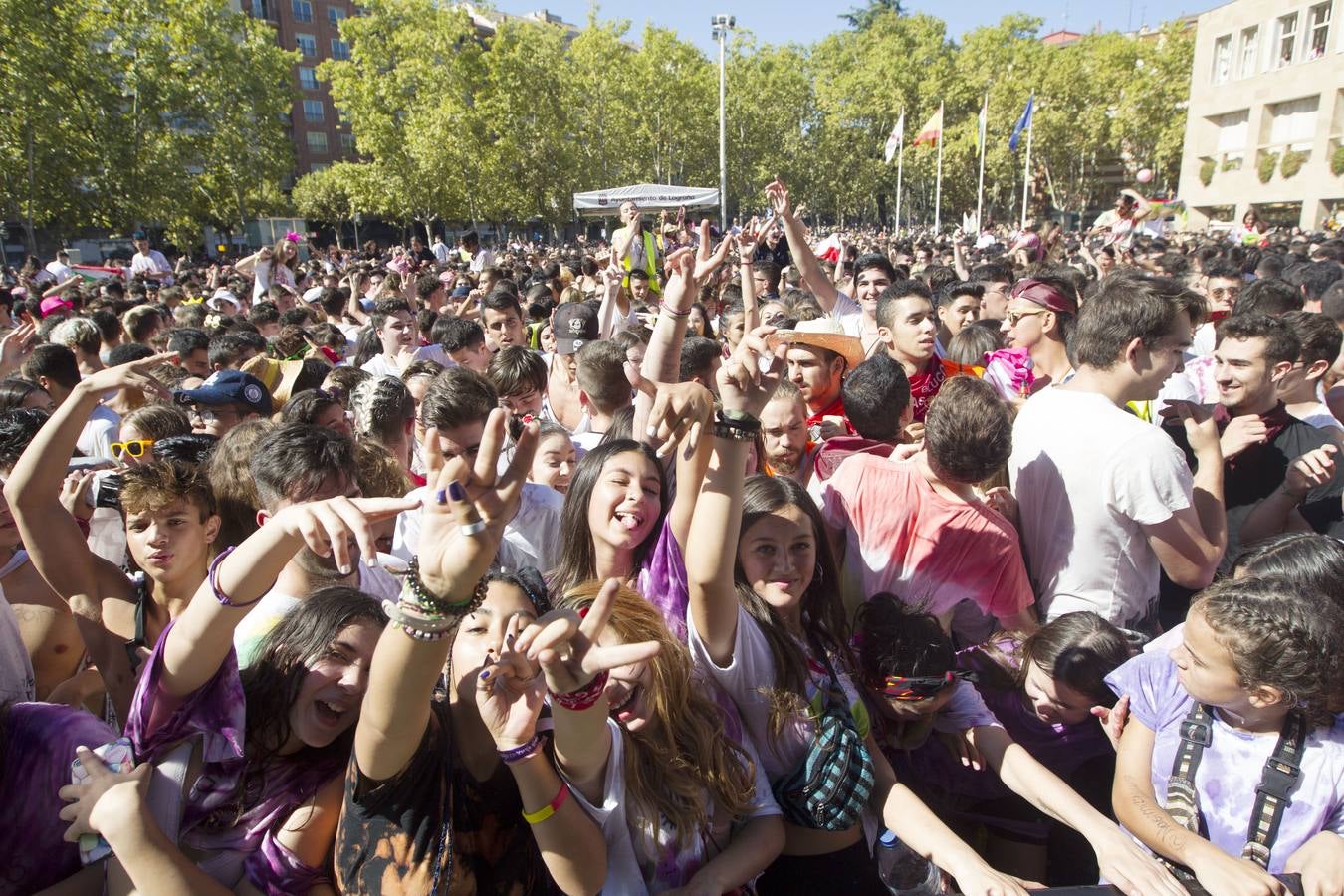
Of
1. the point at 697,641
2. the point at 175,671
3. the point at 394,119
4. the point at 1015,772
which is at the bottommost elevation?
the point at 1015,772

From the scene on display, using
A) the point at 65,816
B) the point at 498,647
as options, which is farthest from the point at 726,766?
the point at 65,816

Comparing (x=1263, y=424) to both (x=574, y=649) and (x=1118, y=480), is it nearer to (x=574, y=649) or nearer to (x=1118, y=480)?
(x=1118, y=480)

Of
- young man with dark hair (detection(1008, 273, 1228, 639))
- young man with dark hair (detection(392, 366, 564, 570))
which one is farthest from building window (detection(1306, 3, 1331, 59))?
young man with dark hair (detection(392, 366, 564, 570))

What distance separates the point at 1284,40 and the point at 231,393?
43.9 meters

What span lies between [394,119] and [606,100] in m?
10.4

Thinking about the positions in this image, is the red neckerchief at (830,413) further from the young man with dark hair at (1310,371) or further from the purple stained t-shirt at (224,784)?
the purple stained t-shirt at (224,784)

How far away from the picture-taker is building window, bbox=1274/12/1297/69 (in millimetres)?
32906

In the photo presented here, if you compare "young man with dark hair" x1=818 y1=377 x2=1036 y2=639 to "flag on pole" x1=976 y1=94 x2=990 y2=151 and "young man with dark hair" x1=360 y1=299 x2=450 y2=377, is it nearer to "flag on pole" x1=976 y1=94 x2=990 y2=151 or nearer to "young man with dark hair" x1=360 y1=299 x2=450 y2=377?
"young man with dark hair" x1=360 y1=299 x2=450 y2=377

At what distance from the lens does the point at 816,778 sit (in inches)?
77.9

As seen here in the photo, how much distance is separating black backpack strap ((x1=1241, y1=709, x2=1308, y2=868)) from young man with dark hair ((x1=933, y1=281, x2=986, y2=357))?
424cm

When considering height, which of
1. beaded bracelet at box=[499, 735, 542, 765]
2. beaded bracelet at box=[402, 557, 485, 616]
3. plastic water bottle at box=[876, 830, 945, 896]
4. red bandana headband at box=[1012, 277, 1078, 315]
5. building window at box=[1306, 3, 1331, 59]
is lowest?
plastic water bottle at box=[876, 830, 945, 896]

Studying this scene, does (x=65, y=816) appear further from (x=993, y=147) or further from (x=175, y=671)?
(x=993, y=147)


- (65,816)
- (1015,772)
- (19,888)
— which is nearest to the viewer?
(65,816)

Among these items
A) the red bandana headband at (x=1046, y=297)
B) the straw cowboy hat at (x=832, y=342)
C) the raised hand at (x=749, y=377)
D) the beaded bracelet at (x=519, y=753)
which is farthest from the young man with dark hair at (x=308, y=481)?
the red bandana headband at (x=1046, y=297)
